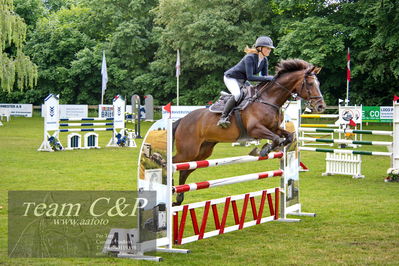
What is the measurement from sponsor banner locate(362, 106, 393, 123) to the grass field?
8024 mm

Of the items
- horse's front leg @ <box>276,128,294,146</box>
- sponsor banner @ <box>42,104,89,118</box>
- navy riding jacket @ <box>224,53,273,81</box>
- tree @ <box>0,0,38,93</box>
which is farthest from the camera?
sponsor banner @ <box>42,104,89,118</box>

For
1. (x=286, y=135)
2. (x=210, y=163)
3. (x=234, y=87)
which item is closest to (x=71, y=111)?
(x=234, y=87)

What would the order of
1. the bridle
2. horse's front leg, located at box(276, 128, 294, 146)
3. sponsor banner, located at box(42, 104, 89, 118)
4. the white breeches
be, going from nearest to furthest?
horse's front leg, located at box(276, 128, 294, 146) < the bridle < the white breeches < sponsor banner, located at box(42, 104, 89, 118)

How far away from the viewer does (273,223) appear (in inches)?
310

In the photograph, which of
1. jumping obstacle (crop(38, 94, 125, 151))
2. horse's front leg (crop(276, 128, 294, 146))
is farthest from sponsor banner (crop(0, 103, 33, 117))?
horse's front leg (crop(276, 128, 294, 146))

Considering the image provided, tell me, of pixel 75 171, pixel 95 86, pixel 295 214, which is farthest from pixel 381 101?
pixel 295 214

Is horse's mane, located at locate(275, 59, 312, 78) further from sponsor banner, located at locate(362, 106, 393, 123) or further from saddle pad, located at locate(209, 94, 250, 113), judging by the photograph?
sponsor banner, located at locate(362, 106, 393, 123)

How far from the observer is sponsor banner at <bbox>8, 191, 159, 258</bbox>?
5914 millimetres

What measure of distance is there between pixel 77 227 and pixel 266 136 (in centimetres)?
259

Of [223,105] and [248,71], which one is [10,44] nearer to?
[223,105]

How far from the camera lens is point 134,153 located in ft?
59.0

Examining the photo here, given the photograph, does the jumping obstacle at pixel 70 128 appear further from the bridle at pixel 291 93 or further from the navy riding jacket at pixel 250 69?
the bridle at pixel 291 93

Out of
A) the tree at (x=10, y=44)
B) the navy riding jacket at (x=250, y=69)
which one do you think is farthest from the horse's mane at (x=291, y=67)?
the tree at (x=10, y=44)

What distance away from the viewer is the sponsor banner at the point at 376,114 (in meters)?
25.0
